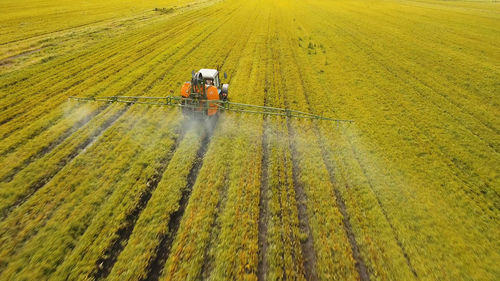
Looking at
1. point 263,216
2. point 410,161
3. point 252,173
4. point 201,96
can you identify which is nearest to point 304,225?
point 263,216

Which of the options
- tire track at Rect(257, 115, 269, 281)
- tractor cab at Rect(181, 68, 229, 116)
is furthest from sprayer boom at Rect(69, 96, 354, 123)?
tire track at Rect(257, 115, 269, 281)

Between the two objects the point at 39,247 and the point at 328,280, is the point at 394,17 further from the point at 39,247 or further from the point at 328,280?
the point at 39,247

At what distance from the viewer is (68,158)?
10383mm

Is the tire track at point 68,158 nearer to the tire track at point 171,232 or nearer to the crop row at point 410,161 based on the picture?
the tire track at point 171,232

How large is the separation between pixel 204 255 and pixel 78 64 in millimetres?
22755

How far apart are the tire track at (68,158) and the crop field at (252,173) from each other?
8 centimetres

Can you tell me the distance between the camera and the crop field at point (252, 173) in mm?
6805

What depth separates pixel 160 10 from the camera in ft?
159

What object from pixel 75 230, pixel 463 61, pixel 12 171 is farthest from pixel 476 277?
pixel 463 61

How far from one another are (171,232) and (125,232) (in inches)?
60.1

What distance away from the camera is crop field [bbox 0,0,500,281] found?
6805 millimetres

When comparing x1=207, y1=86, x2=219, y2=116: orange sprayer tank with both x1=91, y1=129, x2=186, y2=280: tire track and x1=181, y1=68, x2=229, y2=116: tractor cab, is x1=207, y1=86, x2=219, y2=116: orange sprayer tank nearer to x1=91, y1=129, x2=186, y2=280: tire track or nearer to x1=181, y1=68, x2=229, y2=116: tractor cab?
x1=181, y1=68, x2=229, y2=116: tractor cab

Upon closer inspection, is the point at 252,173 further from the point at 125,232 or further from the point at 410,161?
the point at 410,161

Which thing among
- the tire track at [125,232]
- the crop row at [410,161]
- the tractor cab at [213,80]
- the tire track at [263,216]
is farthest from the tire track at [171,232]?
the crop row at [410,161]
